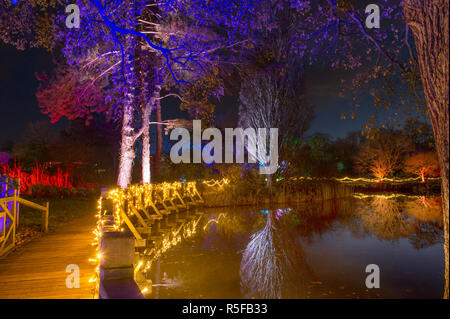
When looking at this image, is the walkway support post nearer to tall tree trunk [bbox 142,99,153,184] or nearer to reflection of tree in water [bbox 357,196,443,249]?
reflection of tree in water [bbox 357,196,443,249]

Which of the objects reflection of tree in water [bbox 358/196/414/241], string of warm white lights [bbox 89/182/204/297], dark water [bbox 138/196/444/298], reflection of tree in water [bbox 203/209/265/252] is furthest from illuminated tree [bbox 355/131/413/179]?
string of warm white lights [bbox 89/182/204/297]

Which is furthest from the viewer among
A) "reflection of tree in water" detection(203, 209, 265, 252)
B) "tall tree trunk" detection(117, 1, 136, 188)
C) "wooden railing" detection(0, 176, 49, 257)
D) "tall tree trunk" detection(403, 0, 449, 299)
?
"tall tree trunk" detection(117, 1, 136, 188)

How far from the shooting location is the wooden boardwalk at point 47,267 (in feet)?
17.0

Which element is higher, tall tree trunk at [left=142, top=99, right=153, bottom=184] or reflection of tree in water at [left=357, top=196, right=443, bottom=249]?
tall tree trunk at [left=142, top=99, right=153, bottom=184]

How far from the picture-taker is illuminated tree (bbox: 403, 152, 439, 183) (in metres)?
34.7

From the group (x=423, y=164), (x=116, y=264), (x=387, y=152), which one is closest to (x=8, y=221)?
(x=116, y=264)

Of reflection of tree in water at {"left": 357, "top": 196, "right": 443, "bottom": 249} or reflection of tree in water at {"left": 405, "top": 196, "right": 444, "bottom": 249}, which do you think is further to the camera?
reflection of tree in water at {"left": 357, "top": 196, "right": 443, "bottom": 249}

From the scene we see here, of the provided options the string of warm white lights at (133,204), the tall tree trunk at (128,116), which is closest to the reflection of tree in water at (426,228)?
the string of warm white lights at (133,204)

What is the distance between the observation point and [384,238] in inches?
425

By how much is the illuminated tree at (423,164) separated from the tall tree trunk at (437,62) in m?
35.0

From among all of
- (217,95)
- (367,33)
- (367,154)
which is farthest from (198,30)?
(367,154)

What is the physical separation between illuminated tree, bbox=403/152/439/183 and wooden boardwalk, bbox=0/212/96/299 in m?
34.4

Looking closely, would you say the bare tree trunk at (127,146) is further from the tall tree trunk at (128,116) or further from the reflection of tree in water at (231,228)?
the reflection of tree in water at (231,228)

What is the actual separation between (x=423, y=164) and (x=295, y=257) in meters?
32.0
